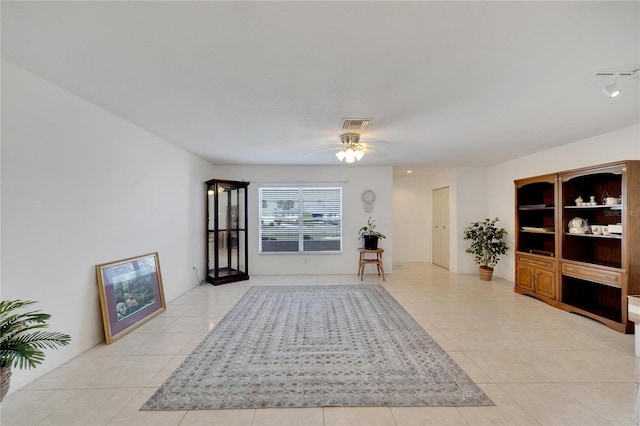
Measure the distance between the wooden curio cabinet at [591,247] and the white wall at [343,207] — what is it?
2.55 metres

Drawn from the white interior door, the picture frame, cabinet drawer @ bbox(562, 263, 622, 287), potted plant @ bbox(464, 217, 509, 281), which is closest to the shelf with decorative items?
cabinet drawer @ bbox(562, 263, 622, 287)

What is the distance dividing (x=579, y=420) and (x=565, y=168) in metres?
3.98

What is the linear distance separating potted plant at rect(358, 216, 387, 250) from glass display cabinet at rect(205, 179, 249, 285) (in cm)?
265

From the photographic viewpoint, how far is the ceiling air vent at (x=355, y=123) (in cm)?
306

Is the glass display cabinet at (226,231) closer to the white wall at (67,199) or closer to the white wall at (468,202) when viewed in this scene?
the white wall at (67,199)

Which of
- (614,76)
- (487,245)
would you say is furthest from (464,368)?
(487,245)

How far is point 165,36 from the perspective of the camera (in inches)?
65.2

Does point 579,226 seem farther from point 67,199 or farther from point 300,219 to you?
point 67,199

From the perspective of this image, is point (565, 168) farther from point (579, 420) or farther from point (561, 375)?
point (579, 420)

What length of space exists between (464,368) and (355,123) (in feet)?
9.02

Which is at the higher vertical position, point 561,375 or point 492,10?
point 492,10

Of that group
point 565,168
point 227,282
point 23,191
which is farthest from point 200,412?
point 565,168

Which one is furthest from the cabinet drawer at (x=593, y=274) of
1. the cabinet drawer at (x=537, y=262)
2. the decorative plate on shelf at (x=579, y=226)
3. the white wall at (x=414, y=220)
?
the white wall at (x=414, y=220)

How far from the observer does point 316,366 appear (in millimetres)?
2414
